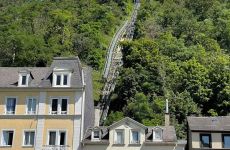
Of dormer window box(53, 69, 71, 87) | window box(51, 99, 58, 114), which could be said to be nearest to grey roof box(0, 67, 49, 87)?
dormer window box(53, 69, 71, 87)

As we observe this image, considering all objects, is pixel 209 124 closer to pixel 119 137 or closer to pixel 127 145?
pixel 127 145

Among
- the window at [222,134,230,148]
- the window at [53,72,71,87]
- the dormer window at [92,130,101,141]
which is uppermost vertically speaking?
the window at [53,72,71,87]

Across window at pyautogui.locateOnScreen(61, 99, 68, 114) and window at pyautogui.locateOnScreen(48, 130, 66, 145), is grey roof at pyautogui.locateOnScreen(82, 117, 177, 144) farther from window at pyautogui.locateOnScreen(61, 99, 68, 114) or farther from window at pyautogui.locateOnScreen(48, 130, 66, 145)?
window at pyautogui.locateOnScreen(61, 99, 68, 114)

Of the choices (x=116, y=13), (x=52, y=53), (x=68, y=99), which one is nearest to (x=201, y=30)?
(x=52, y=53)


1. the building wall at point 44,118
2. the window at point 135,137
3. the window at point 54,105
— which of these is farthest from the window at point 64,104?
the window at point 135,137

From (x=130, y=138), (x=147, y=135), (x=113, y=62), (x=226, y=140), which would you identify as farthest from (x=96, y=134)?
(x=113, y=62)

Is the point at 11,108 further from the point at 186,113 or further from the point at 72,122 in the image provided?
the point at 186,113

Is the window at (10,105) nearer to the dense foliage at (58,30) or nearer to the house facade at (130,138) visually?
the house facade at (130,138)
